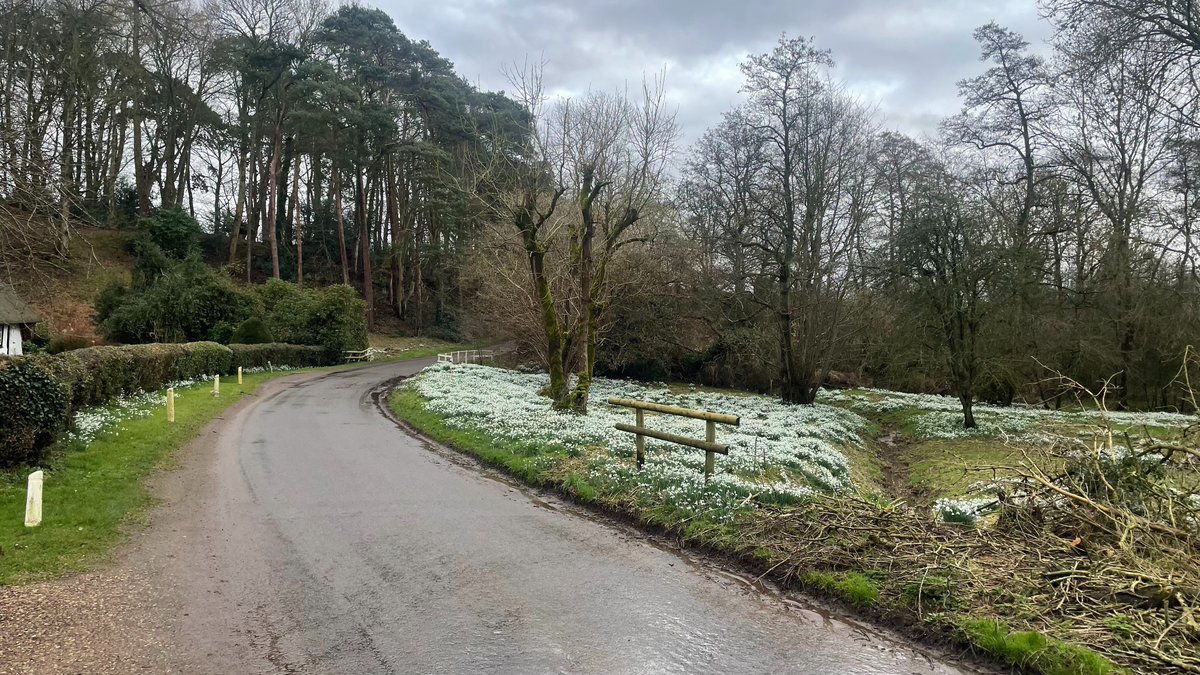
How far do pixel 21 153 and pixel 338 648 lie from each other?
6.52 meters

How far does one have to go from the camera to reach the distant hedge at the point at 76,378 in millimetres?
9250

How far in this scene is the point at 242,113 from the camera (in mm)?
47656

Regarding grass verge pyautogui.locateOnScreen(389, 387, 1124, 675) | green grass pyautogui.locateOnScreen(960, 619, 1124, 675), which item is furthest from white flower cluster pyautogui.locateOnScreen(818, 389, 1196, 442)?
green grass pyautogui.locateOnScreen(960, 619, 1124, 675)

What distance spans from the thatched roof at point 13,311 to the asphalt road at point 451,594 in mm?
36450

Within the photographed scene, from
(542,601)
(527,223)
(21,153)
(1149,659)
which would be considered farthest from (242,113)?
(1149,659)

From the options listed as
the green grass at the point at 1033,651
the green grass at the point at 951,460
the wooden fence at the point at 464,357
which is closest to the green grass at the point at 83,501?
the green grass at the point at 1033,651

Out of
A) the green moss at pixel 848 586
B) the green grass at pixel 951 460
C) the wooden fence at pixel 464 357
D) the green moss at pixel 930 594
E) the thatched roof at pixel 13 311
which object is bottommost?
the green grass at pixel 951 460

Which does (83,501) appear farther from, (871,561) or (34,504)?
(871,561)

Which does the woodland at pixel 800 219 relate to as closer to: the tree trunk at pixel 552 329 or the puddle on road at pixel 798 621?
the tree trunk at pixel 552 329

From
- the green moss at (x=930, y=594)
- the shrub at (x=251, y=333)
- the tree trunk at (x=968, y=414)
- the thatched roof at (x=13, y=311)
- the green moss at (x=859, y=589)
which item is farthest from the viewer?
the thatched roof at (x=13, y=311)

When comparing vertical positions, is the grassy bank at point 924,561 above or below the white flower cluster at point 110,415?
below

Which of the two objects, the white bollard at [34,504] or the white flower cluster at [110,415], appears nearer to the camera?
the white bollard at [34,504]

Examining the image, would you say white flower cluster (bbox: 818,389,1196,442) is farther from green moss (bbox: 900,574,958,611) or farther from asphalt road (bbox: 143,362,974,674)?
asphalt road (bbox: 143,362,974,674)

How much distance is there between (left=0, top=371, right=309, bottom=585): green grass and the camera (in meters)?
6.55
